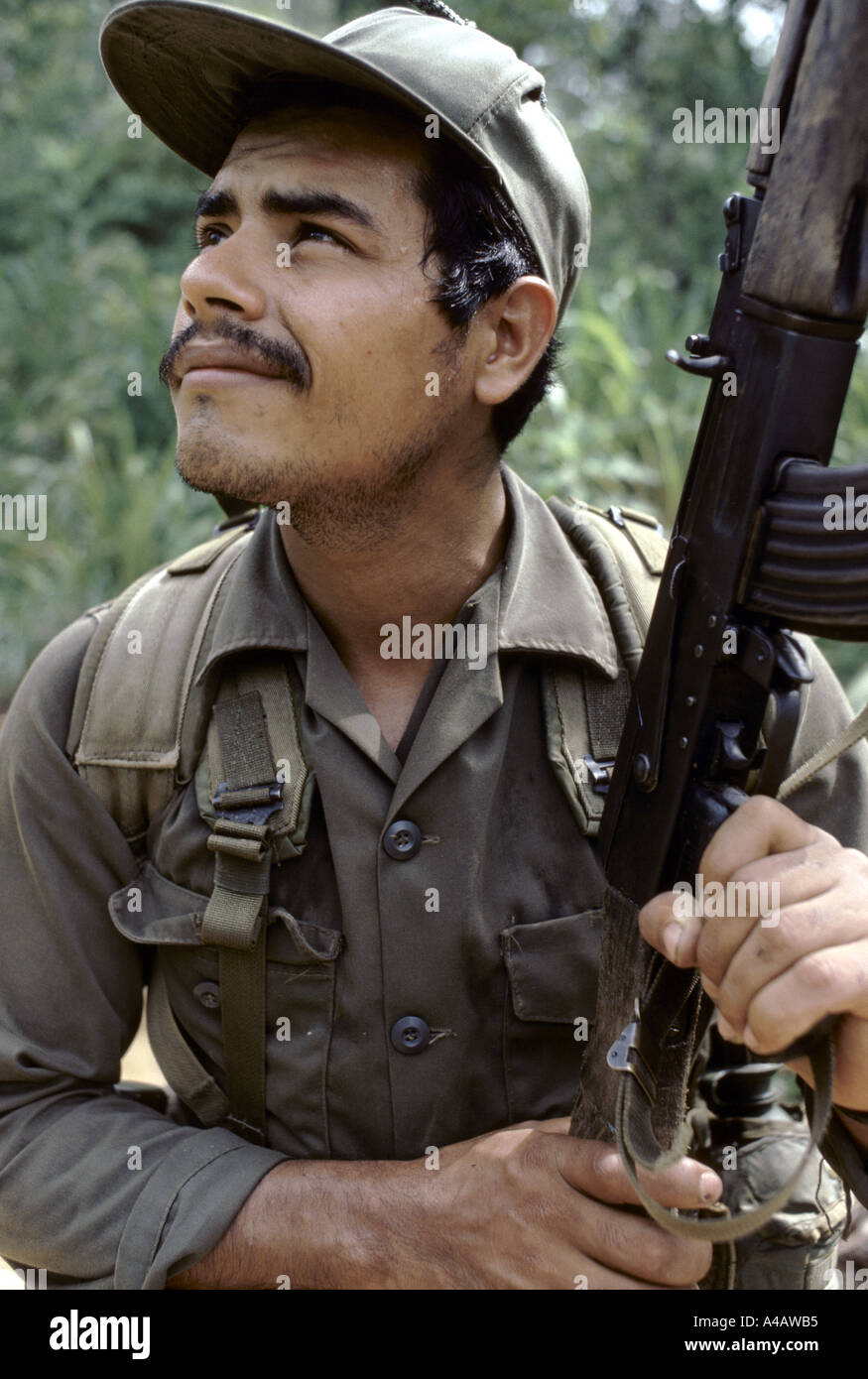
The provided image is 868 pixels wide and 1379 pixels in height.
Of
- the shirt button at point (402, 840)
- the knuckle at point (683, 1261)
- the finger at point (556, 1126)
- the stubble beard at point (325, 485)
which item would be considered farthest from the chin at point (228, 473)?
the knuckle at point (683, 1261)

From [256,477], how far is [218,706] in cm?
38

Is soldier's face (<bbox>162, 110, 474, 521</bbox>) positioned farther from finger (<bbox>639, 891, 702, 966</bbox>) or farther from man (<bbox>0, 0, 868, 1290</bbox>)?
Result: finger (<bbox>639, 891, 702, 966</bbox>)

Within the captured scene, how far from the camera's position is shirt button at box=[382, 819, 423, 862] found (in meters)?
2.04

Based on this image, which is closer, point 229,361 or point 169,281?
point 229,361

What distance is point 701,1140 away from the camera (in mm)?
2293

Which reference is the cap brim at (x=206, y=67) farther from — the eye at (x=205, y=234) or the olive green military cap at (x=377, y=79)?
the eye at (x=205, y=234)

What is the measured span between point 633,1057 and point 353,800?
1.93 ft

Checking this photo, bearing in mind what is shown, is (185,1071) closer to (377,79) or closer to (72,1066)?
(72,1066)

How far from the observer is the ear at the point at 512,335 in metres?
2.21

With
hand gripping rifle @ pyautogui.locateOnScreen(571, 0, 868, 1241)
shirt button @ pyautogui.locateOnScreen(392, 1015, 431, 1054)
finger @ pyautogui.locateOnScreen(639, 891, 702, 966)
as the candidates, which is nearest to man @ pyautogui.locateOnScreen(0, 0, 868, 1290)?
shirt button @ pyautogui.locateOnScreen(392, 1015, 431, 1054)

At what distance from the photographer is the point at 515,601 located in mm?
2186

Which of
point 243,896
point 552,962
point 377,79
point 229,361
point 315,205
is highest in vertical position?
point 377,79

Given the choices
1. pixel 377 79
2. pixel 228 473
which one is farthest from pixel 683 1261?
pixel 377 79

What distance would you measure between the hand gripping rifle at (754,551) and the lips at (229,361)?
2.04 feet
